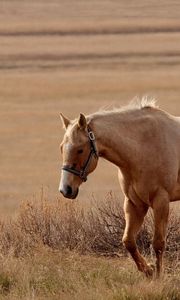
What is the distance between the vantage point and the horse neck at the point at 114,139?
25.7 feet

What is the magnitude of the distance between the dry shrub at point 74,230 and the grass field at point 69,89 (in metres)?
0.62

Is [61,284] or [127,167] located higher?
[127,167]

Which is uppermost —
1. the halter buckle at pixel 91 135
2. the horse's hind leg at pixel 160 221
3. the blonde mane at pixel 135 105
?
the blonde mane at pixel 135 105

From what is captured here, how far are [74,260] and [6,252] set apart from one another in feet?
3.12

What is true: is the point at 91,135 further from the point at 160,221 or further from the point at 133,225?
the point at 133,225

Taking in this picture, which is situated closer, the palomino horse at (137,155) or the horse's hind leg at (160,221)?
the palomino horse at (137,155)

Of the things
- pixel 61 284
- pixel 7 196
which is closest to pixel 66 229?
pixel 61 284

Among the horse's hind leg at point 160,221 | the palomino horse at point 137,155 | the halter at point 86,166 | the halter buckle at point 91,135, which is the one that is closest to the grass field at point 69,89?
the horse's hind leg at point 160,221

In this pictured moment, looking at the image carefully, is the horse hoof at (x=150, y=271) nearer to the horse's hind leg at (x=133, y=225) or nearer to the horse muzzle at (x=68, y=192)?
the horse's hind leg at (x=133, y=225)

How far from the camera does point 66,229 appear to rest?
970 centimetres

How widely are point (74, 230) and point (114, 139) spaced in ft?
6.64

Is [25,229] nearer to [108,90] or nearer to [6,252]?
[6,252]

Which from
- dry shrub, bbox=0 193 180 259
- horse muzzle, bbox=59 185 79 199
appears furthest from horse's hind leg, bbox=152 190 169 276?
dry shrub, bbox=0 193 180 259

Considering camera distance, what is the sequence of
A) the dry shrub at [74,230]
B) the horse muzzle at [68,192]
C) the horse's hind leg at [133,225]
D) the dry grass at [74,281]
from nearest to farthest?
1. the dry grass at [74,281]
2. the horse muzzle at [68,192]
3. the horse's hind leg at [133,225]
4. the dry shrub at [74,230]
